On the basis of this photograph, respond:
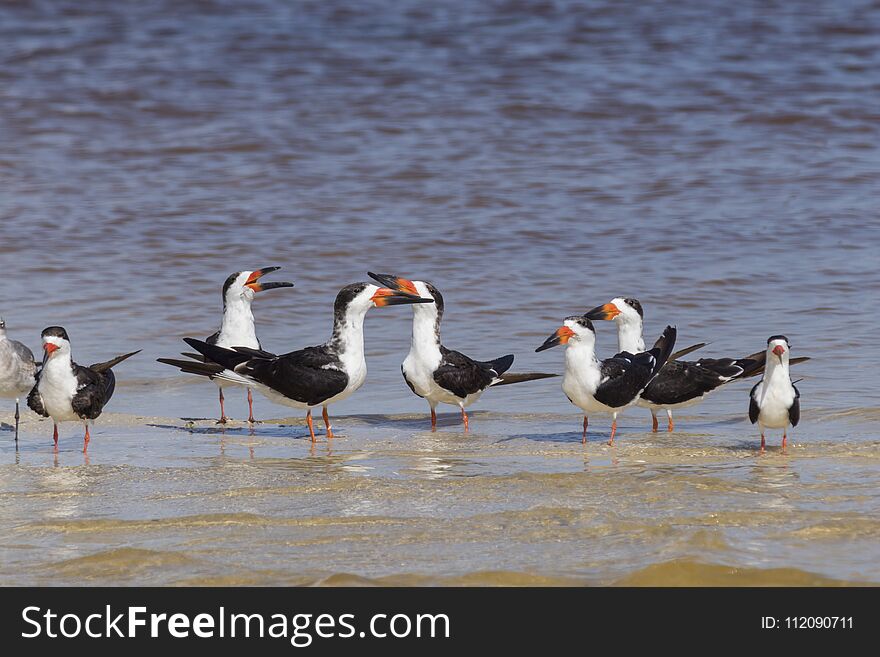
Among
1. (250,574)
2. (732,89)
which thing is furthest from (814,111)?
(250,574)

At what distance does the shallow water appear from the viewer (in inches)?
213

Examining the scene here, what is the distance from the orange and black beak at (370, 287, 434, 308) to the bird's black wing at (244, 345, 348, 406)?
49 centimetres

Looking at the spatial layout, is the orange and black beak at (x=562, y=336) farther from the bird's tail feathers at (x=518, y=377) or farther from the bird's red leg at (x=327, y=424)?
the bird's red leg at (x=327, y=424)

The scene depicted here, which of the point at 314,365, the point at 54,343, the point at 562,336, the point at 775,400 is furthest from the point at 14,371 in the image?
the point at 775,400

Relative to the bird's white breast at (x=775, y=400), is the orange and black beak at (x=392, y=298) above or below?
above

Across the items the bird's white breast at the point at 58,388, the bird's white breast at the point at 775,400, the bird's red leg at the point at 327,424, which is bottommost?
the bird's red leg at the point at 327,424

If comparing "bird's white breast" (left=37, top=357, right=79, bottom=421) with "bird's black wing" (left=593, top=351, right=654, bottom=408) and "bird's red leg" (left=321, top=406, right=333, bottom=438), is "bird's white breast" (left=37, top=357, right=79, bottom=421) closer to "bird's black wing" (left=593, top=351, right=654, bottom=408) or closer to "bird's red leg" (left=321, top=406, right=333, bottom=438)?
"bird's red leg" (left=321, top=406, right=333, bottom=438)

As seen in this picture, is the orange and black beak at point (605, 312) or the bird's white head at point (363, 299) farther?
the orange and black beak at point (605, 312)

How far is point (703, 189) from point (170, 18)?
11.1m

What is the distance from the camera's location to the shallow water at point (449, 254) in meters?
5.42

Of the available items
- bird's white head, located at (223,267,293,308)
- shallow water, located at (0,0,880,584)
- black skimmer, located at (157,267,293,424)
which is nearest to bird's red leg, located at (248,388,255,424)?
black skimmer, located at (157,267,293,424)

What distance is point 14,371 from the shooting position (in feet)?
25.8

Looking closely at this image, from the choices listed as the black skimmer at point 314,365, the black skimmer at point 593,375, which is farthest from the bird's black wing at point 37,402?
the black skimmer at point 593,375

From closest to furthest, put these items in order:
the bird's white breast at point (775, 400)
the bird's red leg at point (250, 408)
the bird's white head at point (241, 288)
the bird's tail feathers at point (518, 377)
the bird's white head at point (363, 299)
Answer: the bird's white breast at point (775, 400), the bird's white head at point (363, 299), the bird's red leg at point (250, 408), the bird's tail feathers at point (518, 377), the bird's white head at point (241, 288)
